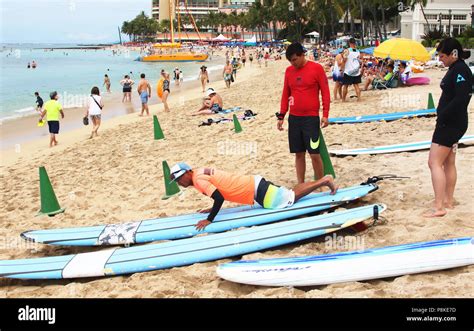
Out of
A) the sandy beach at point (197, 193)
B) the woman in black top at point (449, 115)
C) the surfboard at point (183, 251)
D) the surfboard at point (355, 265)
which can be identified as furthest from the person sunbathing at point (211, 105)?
the surfboard at point (355, 265)

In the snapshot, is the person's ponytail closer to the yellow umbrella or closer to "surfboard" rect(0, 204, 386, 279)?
"surfboard" rect(0, 204, 386, 279)

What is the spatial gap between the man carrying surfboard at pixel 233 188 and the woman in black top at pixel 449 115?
116cm

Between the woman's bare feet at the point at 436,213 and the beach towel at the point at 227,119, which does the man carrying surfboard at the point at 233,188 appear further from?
the beach towel at the point at 227,119

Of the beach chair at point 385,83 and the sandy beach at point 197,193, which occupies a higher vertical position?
the beach chair at point 385,83

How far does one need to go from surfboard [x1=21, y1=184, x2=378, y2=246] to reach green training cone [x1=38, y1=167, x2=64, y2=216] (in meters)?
1.41

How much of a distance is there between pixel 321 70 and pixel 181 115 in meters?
10.5

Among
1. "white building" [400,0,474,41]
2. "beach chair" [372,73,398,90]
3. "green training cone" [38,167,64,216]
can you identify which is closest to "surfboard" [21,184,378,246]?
"green training cone" [38,167,64,216]

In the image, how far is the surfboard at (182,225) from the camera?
5.17 m

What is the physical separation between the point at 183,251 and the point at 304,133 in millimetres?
2174

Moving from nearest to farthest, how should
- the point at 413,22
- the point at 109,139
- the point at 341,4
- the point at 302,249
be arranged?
1. the point at 302,249
2. the point at 109,139
3. the point at 413,22
4. the point at 341,4

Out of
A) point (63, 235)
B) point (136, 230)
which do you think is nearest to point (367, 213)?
point (136, 230)

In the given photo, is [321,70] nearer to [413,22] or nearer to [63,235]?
[63,235]

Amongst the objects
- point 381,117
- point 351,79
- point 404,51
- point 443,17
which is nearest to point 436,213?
point 381,117

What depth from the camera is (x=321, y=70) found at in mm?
5637
